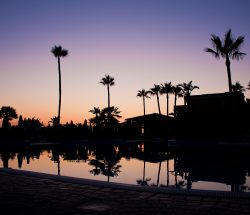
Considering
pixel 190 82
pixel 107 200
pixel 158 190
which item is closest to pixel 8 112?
pixel 190 82

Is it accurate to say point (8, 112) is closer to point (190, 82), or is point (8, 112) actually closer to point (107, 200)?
point (190, 82)

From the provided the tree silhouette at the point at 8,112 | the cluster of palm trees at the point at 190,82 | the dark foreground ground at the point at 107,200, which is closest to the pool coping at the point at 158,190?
the dark foreground ground at the point at 107,200

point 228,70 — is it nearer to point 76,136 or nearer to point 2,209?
point 76,136

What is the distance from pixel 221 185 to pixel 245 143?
17199 millimetres

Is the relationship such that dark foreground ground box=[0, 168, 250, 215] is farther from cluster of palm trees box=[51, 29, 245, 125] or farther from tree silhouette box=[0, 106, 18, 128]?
tree silhouette box=[0, 106, 18, 128]

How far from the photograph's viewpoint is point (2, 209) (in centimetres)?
489

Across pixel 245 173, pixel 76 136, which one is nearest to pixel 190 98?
pixel 76 136

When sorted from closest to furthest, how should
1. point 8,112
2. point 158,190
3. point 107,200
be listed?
point 107,200 → point 158,190 → point 8,112

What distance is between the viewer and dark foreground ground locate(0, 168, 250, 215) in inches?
190

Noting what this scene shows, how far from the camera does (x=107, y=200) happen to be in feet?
18.2

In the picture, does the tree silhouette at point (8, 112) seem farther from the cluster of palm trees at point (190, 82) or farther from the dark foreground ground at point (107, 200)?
the dark foreground ground at point (107, 200)

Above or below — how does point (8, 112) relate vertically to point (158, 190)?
above

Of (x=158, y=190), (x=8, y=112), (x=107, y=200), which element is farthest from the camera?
(x=8, y=112)

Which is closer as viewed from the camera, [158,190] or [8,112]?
[158,190]
